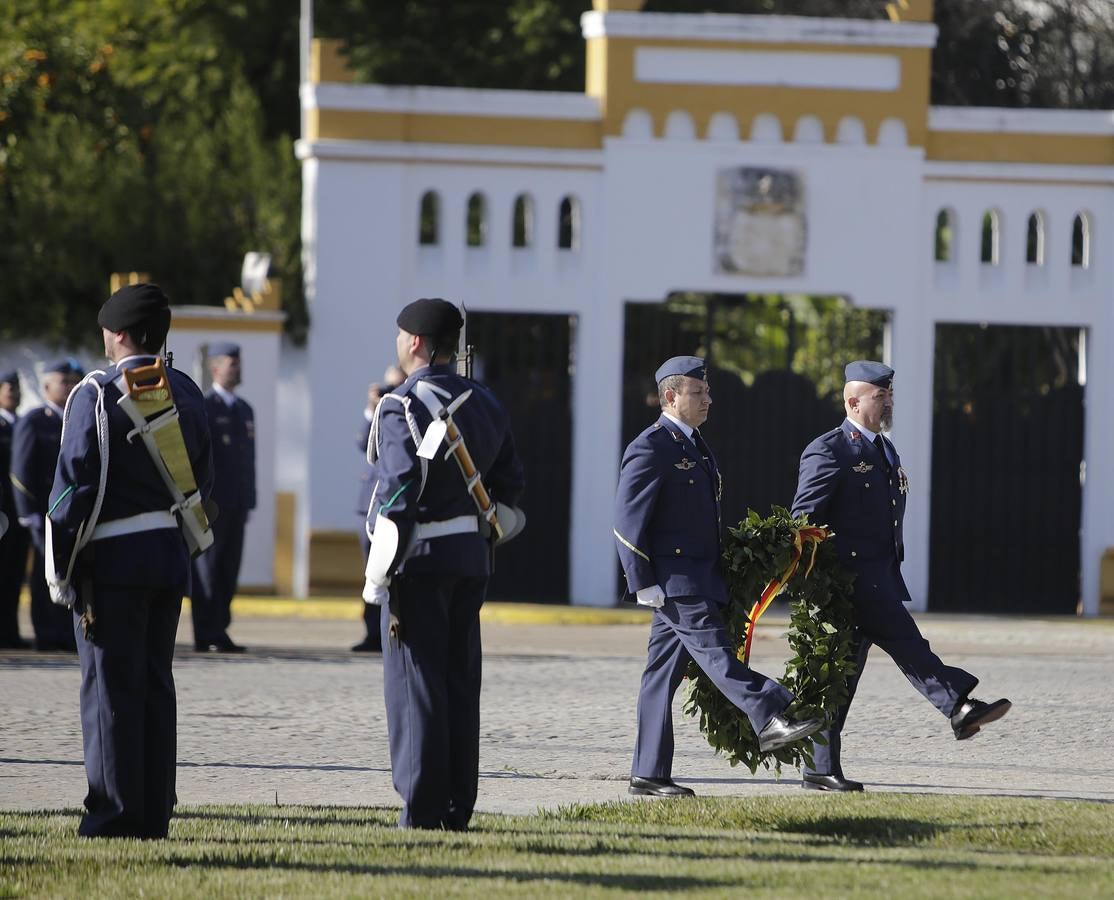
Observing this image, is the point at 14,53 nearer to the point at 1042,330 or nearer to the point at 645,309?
the point at 645,309

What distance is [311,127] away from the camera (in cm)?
1891

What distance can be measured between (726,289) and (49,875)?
1333 centimetres

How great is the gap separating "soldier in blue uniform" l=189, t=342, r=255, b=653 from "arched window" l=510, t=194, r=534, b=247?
523cm

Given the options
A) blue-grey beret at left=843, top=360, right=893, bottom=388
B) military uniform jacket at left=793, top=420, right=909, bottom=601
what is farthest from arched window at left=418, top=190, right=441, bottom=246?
military uniform jacket at left=793, top=420, right=909, bottom=601

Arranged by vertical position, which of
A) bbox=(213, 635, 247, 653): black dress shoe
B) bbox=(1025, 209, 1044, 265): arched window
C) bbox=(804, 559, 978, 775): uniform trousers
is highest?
bbox=(1025, 209, 1044, 265): arched window

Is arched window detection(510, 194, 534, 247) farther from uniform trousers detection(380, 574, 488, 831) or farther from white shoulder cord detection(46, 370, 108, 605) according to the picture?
white shoulder cord detection(46, 370, 108, 605)

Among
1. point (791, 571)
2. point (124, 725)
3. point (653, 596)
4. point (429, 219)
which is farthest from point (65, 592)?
point (429, 219)

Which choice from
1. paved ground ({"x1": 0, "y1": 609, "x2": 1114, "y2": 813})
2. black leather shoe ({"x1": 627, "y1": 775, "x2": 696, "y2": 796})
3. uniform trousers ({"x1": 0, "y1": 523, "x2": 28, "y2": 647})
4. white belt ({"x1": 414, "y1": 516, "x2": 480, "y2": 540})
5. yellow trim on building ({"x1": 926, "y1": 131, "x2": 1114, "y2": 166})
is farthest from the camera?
yellow trim on building ({"x1": 926, "y1": 131, "x2": 1114, "y2": 166})

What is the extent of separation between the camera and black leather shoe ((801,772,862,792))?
871 centimetres

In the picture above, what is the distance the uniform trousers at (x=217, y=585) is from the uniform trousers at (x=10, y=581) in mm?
→ 1285

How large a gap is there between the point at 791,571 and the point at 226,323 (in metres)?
11.2

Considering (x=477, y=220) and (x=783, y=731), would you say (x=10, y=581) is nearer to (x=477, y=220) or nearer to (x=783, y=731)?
(x=783, y=731)

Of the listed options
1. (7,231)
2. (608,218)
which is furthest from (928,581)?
(7,231)

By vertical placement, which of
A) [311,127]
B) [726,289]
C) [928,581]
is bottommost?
[928,581]
